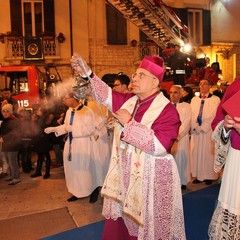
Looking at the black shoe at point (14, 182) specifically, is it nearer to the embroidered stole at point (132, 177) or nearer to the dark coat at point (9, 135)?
the dark coat at point (9, 135)

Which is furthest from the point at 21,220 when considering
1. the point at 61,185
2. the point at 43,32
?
the point at 43,32

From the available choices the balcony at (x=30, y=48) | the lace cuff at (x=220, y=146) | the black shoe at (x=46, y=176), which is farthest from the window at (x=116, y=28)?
the lace cuff at (x=220, y=146)

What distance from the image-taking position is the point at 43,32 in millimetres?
15562

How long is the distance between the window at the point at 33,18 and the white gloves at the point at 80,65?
1343cm

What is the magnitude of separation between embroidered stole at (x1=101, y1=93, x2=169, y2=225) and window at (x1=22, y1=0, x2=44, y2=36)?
1378cm

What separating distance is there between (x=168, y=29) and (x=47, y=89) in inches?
181

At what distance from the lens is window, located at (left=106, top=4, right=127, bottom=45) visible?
1611 cm

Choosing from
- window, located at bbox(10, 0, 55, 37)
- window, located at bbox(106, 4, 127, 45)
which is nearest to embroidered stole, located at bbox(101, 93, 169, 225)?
window, located at bbox(10, 0, 55, 37)

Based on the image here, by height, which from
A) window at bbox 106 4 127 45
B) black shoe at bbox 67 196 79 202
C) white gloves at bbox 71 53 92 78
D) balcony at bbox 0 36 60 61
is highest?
window at bbox 106 4 127 45

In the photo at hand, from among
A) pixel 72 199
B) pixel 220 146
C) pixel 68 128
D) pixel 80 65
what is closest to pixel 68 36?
pixel 68 128

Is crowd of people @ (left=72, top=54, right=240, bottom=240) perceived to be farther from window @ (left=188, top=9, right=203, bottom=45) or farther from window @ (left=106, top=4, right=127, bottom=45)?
window @ (left=188, top=9, right=203, bottom=45)

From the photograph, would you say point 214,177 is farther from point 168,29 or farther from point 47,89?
point 47,89

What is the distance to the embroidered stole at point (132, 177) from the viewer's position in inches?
113

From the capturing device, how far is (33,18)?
51.6 ft
